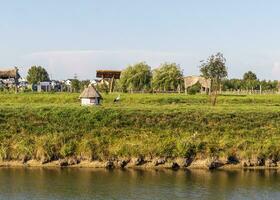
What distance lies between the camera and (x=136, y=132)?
132ft

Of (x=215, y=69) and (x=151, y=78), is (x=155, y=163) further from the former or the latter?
(x=151, y=78)

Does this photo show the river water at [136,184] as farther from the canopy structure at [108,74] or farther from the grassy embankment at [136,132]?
the canopy structure at [108,74]

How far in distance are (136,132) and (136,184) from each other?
8543mm

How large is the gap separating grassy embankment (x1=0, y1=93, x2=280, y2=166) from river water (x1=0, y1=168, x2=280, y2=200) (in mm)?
1886

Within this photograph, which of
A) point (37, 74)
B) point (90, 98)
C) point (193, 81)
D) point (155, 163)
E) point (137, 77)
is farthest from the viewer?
point (37, 74)

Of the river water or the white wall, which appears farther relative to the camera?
the white wall

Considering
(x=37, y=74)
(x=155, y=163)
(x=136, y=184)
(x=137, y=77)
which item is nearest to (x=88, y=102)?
(x=155, y=163)

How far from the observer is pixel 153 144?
37594 mm

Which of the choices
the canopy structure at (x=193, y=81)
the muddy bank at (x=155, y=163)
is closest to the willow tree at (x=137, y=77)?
the canopy structure at (x=193, y=81)

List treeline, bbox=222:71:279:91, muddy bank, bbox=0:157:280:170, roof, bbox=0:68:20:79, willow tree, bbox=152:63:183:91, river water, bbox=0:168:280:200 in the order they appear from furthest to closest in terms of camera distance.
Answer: treeline, bbox=222:71:279:91, willow tree, bbox=152:63:183:91, roof, bbox=0:68:20:79, muddy bank, bbox=0:157:280:170, river water, bbox=0:168:280:200

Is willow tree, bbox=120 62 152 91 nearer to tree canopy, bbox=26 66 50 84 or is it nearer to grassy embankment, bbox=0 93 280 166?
tree canopy, bbox=26 66 50 84

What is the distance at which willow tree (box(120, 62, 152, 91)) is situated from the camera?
87475 mm

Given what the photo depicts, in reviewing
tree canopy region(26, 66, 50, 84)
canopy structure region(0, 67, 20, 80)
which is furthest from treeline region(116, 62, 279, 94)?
tree canopy region(26, 66, 50, 84)

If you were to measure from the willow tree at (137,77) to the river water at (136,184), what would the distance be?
51.9 m
